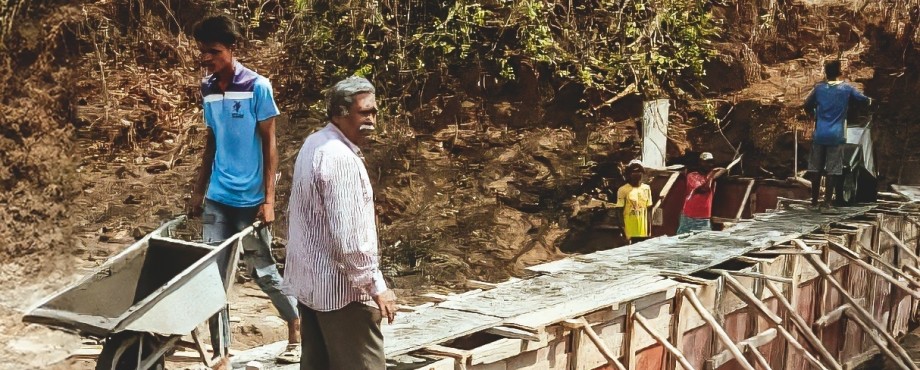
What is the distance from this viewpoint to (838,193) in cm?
1070

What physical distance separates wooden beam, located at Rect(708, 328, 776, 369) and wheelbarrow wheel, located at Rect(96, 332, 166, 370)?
177 inches

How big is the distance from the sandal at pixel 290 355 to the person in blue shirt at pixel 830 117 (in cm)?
695

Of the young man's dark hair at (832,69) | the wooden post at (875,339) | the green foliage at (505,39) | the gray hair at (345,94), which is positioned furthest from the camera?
the green foliage at (505,39)

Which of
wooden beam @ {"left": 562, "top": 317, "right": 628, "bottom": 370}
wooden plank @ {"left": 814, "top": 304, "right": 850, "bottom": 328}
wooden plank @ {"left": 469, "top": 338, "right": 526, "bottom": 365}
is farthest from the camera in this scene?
wooden plank @ {"left": 814, "top": 304, "right": 850, "bottom": 328}

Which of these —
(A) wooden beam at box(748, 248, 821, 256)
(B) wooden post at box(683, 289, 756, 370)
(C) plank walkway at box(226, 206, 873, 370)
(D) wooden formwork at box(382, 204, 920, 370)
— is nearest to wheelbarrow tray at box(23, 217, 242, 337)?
(C) plank walkway at box(226, 206, 873, 370)

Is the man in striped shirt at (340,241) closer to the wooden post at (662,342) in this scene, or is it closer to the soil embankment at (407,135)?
the wooden post at (662,342)

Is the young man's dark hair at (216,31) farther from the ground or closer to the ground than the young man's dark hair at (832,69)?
farther from the ground

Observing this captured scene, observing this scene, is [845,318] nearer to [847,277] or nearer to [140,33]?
[847,277]

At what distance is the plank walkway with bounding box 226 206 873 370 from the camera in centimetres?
532

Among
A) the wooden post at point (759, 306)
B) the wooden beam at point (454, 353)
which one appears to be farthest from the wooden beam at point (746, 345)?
the wooden beam at point (454, 353)

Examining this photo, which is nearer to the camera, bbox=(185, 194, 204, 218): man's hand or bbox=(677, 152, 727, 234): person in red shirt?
bbox=(185, 194, 204, 218): man's hand

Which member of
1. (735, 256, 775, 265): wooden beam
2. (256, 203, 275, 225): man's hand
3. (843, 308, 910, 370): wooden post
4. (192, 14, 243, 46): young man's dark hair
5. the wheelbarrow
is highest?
(192, 14, 243, 46): young man's dark hair

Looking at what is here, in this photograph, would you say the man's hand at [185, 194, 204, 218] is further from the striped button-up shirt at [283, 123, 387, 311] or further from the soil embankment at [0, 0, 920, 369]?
the soil embankment at [0, 0, 920, 369]

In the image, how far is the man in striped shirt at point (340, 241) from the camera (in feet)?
12.9
